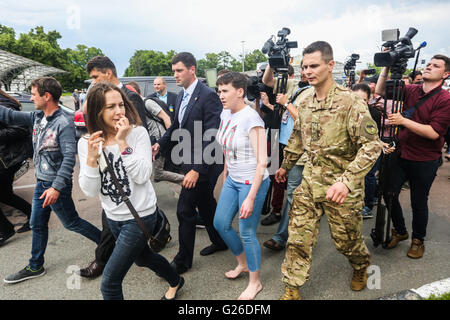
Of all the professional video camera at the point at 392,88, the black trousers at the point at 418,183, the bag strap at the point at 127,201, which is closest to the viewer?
the bag strap at the point at 127,201

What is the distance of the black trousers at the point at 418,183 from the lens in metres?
3.06

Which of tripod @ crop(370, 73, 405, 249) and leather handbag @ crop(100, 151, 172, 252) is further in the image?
tripod @ crop(370, 73, 405, 249)

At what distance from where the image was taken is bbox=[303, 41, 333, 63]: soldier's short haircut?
89.7 inches

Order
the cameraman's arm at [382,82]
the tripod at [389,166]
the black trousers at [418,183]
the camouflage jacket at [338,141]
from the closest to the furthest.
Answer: the camouflage jacket at [338,141] → the tripod at [389,166] → the black trousers at [418,183] → the cameraman's arm at [382,82]

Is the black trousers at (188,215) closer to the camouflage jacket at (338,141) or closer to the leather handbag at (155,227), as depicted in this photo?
the leather handbag at (155,227)

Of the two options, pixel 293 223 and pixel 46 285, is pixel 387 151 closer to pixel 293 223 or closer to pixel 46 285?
pixel 293 223

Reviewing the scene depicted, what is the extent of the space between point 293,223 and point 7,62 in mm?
37503

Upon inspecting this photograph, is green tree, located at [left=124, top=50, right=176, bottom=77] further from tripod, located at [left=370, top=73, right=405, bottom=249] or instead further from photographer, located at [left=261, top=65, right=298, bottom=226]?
tripod, located at [left=370, top=73, right=405, bottom=249]

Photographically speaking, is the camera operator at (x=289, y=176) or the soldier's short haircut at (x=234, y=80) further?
the camera operator at (x=289, y=176)

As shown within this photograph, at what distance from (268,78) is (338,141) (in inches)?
65.4

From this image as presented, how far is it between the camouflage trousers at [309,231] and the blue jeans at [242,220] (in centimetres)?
27

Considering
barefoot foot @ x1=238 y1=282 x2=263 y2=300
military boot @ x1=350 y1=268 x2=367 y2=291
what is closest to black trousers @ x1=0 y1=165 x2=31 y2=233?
barefoot foot @ x1=238 y1=282 x2=263 y2=300

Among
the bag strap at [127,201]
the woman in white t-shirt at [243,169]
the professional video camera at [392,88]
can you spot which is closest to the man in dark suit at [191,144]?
the woman in white t-shirt at [243,169]

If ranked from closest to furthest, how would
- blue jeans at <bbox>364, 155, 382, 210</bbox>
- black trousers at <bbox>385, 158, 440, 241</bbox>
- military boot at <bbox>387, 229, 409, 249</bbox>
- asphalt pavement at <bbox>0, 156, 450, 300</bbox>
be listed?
1. asphalt pavement at <bbox>0, 156, 450, 300</bbox>
2. black trousers at <bbox>385, 158, 440, 241</bbox>
3. military boot at <bbox>387, 229, 409, 249</bbox>
4. blue jeans at <bbox>364, 155, 382, 210</bbox>
